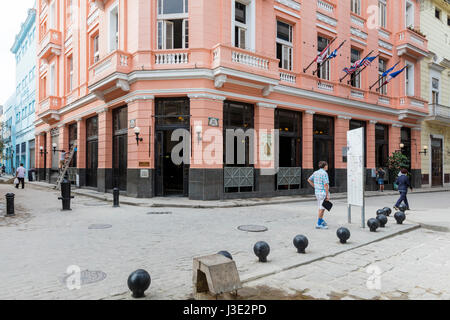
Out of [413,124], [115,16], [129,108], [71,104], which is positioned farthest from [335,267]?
[413,124]

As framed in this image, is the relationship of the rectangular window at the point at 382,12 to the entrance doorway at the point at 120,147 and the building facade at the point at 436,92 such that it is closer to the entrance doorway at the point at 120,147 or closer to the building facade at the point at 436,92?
the building facade at the point at 436,92

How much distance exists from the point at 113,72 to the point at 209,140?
571 centimetres

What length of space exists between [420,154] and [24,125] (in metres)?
44.6

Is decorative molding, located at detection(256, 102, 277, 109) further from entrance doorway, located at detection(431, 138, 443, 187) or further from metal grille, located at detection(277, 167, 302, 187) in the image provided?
entrance doorway, located at detection(431, 138, 443, 187)

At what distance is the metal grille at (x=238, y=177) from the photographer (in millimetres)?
14055

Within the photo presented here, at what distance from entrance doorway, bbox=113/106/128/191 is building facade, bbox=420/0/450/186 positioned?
23.5m

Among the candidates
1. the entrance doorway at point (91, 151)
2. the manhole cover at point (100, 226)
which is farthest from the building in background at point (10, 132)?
the manhole cover at point (100, 226)

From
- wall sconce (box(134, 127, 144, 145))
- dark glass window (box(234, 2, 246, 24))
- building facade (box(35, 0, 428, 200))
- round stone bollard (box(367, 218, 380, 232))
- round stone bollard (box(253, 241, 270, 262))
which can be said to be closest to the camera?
round stone bollard (box(253, 241, 270, 262))

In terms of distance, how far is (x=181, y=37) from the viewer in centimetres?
1430

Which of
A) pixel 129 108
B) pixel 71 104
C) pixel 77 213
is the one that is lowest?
pixel 77 213

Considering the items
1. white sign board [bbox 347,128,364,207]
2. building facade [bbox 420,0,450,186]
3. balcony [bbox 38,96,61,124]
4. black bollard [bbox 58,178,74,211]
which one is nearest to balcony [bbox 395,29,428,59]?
building facade [bbox 420,0,450,186]

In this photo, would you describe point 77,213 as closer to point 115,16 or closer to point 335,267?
point 335,267

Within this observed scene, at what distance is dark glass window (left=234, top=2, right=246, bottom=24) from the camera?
1476cm
